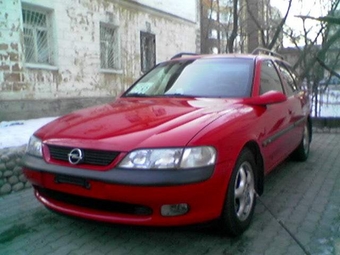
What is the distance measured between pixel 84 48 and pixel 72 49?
18.0 inches

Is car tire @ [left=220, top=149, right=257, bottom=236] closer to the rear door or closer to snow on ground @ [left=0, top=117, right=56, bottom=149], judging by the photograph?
the rear door

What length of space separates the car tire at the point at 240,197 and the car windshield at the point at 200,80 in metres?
0.78

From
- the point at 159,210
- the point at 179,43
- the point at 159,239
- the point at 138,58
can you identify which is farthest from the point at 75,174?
the point at 179,43

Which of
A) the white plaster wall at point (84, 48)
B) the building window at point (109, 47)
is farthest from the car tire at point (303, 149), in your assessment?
the building window at point (109, 47)

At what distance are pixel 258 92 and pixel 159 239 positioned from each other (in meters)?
1.76

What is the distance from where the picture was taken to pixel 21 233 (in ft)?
10.5

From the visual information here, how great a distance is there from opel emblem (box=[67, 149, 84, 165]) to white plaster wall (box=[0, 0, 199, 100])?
5.54 meters

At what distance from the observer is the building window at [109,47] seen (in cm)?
1047

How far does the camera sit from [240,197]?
3.03 metres

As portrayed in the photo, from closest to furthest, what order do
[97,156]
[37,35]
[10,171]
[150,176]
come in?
[150,176] → [97,156] → [10,171] → [37,35]

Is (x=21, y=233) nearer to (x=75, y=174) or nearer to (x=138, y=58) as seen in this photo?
(x=75, y=174)

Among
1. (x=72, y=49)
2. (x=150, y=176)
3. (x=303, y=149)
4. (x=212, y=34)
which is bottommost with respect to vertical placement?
(x=303, y=149)

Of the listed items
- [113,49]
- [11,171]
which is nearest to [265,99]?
[11,171]

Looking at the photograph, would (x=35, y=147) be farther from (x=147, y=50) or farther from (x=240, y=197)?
(x=147, y=50)
